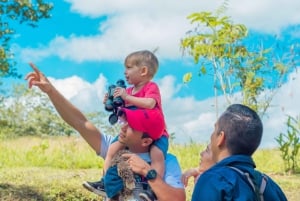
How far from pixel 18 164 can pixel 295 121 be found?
4.20 meters

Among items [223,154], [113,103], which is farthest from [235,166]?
[113,103]

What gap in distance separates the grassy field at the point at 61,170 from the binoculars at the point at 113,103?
11.4 feet

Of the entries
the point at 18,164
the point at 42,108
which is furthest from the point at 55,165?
the point at 42,108

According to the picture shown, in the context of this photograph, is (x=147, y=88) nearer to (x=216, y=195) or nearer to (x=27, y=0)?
(x=216, y=195)

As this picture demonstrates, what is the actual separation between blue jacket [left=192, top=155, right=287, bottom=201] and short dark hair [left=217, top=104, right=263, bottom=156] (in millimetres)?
42

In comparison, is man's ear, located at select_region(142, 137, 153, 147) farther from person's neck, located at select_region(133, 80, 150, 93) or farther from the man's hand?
the man's hand

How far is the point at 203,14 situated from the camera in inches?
421

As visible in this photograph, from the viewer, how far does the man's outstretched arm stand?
3762mm

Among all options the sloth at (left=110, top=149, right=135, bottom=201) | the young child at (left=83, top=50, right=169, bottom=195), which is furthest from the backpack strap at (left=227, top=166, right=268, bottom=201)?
the young child at (left=83, top=50, right=169, bottom=195)

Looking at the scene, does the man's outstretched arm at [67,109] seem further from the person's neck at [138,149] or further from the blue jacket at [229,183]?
the blue jacket at [229,183]

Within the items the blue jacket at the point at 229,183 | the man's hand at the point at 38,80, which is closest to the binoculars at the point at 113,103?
the man's hand at the point at 38,80

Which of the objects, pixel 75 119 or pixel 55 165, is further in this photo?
pixel 55 165

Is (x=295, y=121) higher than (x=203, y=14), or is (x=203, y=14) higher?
(x=203, y=14)

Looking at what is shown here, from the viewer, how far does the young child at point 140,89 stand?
357cm
